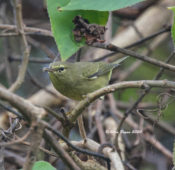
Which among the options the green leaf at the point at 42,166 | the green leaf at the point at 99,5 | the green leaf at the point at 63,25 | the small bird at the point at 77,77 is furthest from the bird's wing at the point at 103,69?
the green leaf at the point at 42,166

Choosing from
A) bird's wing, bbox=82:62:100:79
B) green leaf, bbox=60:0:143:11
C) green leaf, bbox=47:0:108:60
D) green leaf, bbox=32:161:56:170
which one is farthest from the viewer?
bird's wing, bbox=82:62:100:79

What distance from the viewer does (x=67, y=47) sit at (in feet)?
6.77

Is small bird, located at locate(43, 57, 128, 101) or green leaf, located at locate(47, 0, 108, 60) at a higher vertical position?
small bird, located at locate(43, 57, 128, 101)

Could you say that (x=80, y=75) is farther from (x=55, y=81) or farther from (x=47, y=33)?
(x=47, y=33)

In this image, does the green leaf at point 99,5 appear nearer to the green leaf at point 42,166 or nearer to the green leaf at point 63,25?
the green leaf at point 63,25

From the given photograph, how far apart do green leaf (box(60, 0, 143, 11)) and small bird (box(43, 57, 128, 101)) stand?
47.4 inches

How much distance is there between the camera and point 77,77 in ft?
11.1

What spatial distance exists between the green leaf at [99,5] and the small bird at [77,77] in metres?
1.20

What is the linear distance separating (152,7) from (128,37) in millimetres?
607

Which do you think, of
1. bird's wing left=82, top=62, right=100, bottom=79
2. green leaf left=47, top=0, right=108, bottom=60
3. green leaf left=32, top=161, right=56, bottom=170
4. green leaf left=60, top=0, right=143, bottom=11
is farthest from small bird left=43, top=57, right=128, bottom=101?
green leaf left=32, top=161, right=56, bottom=170

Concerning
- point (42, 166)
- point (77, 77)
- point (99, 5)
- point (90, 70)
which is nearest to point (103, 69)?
point (90, 70)

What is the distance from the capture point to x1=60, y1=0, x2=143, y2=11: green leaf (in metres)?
Result: 1.87

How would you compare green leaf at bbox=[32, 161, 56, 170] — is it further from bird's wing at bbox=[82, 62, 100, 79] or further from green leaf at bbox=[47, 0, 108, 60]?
bird's wing at bbox=[82, 62, 100, 79]

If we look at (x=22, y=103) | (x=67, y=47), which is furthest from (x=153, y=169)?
(x=22, y=103)
